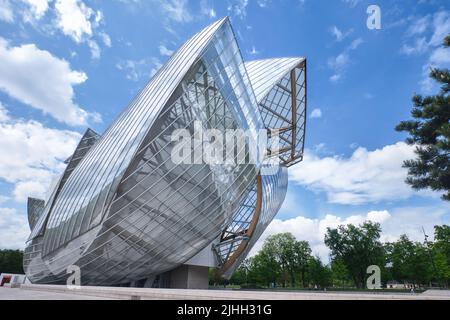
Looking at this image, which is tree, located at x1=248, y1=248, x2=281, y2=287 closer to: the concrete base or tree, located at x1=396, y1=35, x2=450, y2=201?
the concrete base

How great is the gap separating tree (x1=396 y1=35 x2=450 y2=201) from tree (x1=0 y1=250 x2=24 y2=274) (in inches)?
3182

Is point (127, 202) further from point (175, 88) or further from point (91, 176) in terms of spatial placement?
point (175, 88)

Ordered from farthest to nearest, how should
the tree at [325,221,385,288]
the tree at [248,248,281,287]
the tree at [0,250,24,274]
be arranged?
the tree at [0,250,24,274] → the tree at [248,248,281,287] → the tree at [325,221,385,288]

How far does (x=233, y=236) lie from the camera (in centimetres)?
3878

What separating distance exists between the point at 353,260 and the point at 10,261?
72.2 meters

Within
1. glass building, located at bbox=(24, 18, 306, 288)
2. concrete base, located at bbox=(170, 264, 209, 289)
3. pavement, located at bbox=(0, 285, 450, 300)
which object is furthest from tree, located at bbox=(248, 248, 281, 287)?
pavement, located at bbox=(0, 285, 450, 300)

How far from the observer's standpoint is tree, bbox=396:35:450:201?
17.9 m

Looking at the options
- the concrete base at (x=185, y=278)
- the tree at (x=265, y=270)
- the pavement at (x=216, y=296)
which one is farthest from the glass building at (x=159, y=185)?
the tree at (x=265, y=270)

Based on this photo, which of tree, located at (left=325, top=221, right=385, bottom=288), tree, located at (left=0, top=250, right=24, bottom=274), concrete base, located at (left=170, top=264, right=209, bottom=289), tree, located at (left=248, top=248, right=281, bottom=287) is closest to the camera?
concrete base, located at (left=170, top=264, right=209, bottom=289)

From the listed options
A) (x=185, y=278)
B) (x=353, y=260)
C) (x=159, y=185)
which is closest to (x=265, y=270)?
(x=353, y=260)

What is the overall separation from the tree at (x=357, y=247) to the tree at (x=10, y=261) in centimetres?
6766

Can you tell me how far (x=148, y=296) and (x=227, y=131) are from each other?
14.4 m

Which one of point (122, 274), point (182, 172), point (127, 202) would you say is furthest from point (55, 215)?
point (182, 172)

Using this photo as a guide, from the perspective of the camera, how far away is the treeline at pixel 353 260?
54.8m
